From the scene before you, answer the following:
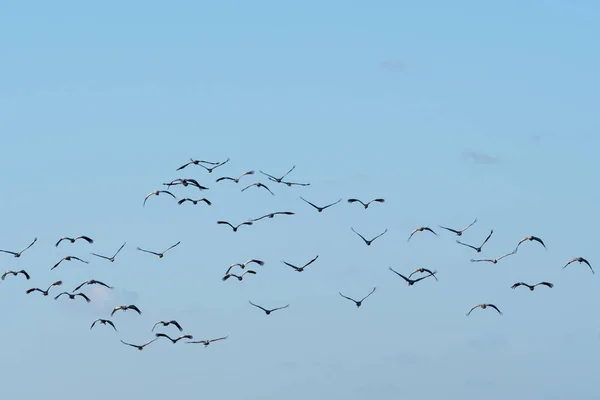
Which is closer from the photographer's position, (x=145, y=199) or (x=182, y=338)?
(x=145, y=199)

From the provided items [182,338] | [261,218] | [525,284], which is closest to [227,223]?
[261,218]

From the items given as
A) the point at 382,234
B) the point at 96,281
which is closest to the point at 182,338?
the point at 96,281

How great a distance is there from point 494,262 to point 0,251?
42214mm

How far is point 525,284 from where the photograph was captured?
171500 mm

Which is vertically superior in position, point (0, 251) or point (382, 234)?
point (0, 251)

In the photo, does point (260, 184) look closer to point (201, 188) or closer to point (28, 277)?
point (201, 188)

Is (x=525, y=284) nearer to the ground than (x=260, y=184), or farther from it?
nearer to the ground

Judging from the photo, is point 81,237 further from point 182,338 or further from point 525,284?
point 525,284

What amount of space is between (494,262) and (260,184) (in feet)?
68.2

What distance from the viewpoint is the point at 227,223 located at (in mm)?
171750

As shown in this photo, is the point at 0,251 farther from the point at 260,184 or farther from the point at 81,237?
the point at 260,184

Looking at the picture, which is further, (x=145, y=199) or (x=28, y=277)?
(x=28, y=277)

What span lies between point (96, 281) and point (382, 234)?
26404 millimetres

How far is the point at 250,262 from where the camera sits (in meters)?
172
